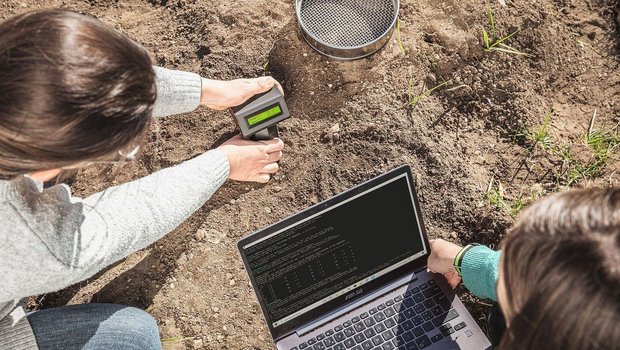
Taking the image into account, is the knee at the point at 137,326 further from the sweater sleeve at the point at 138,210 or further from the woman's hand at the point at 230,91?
the woman's hand at the point at 230,91

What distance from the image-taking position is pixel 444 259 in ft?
5.47

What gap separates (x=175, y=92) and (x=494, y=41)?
1.12 m

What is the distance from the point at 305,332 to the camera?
1582 mm

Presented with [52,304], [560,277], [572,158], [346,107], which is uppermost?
[560,277]

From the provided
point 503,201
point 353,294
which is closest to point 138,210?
point 353,294

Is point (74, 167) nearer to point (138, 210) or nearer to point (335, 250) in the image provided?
point (138, 210)

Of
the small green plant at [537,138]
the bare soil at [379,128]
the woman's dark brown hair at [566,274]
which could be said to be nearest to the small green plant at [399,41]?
→ the bare soil at [379,128]

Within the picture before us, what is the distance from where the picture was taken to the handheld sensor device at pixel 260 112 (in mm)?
1786

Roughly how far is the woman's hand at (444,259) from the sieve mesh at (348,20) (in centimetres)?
71

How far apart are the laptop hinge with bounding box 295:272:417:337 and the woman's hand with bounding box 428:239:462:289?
0.27ft

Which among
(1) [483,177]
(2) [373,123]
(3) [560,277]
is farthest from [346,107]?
(3) [560,277]

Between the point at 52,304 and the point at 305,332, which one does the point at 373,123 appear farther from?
the point at 52,304

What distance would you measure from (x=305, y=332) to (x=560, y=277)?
0.77 metres

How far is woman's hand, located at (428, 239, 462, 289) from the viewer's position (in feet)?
5.46
